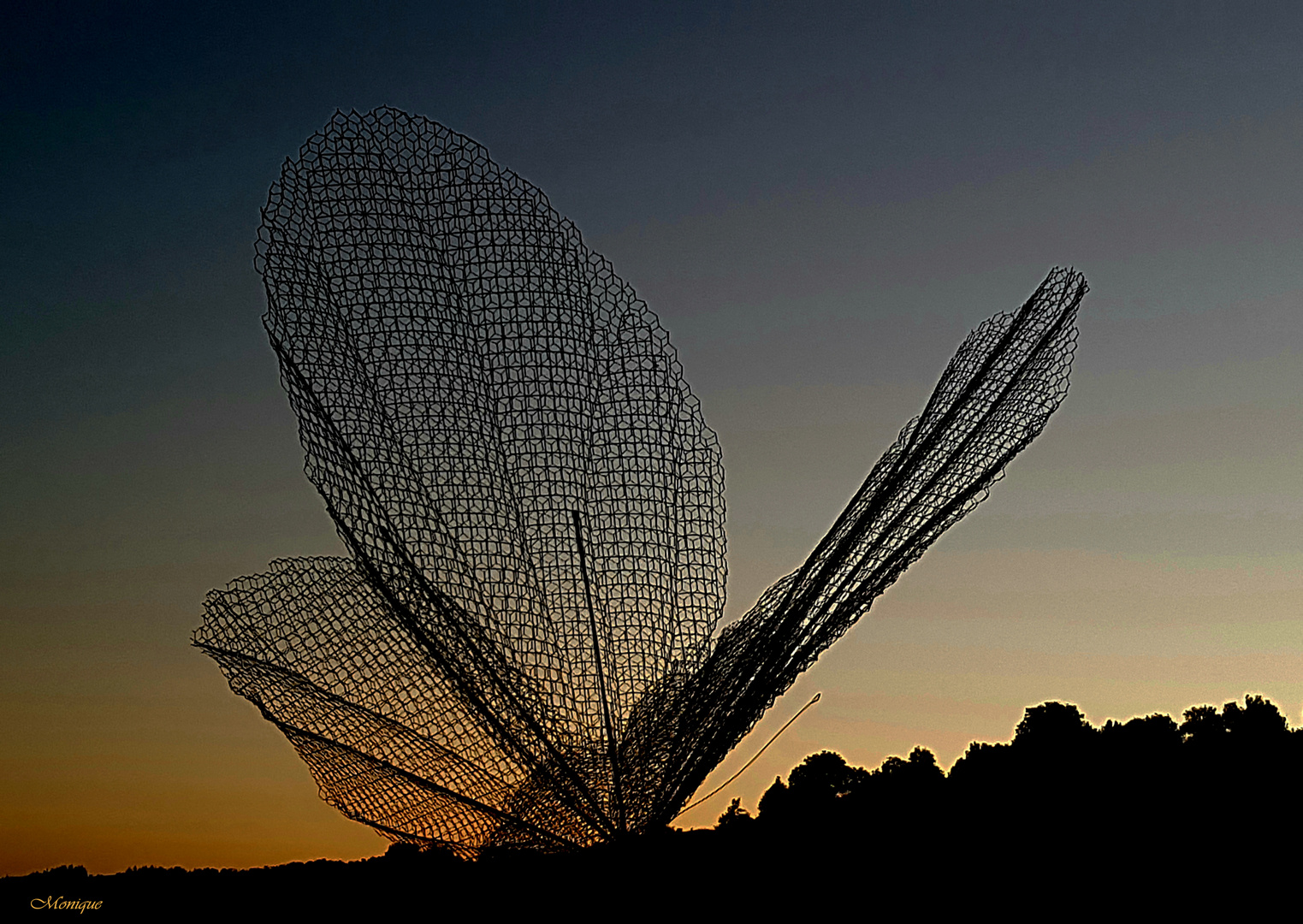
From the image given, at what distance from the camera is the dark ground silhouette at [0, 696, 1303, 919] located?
6.26 metres

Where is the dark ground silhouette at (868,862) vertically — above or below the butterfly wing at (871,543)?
below

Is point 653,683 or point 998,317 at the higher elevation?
point 998,317

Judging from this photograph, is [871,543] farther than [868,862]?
Yes

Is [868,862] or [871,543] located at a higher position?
[871,543]

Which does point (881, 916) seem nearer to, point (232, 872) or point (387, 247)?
point (232, 872)

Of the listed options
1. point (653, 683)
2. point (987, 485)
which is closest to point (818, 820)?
point (653, 683)

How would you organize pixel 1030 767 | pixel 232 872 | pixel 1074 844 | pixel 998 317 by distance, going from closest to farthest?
pixel 1074 844, pixel 232 872, pixel 998 317, pixel 1030 767

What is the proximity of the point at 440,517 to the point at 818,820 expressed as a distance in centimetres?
318

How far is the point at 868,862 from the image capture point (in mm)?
6492

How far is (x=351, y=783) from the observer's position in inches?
298

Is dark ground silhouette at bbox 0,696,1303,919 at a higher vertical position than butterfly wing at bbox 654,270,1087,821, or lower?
lower

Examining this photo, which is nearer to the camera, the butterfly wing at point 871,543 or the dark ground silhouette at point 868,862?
the dark ground silhouette at point 868,862

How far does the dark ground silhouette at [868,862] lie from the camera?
20.5 feet

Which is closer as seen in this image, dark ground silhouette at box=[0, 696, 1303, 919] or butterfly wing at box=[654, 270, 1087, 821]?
dark ground silhouette at box=[0, 696, 1303, 919]
